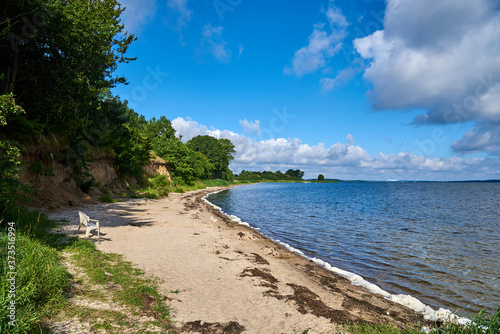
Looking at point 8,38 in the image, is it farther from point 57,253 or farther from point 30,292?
point 30,292

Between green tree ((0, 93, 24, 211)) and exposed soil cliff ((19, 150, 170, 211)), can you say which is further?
exposed soil cliff ((19, 150, 170, 211))

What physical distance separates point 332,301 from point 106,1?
93.8ft

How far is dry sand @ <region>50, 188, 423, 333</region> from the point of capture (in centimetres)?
583

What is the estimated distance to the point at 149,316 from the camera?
5.39 m

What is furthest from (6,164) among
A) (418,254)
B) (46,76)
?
(418,254)

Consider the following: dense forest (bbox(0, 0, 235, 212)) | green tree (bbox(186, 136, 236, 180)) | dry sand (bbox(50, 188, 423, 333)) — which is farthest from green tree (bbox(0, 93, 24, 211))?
green tree (bbox(186, 136, 236, 180))

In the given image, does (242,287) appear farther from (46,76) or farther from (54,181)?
(54,181)

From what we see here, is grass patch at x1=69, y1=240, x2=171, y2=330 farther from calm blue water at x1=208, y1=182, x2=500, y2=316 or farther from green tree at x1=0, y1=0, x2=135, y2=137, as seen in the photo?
green tree at x1=0, y1=0, x2=135, y2=137

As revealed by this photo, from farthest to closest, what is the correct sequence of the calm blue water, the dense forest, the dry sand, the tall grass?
the dense forest → the calm blue water → the dry sand → the tall grass

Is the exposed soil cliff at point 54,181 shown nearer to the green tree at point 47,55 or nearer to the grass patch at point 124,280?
the green tree at point 47,55

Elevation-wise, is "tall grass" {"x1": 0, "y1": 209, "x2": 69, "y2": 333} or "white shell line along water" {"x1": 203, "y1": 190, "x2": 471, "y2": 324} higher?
"tall grass" {"x1": 0, "y1": 209, "x2": 69, "y2": 333}

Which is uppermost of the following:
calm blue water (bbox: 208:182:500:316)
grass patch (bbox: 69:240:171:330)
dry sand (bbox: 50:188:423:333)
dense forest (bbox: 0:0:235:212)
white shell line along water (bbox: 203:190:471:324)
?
dense forest (bbox: 0:0:235:212)

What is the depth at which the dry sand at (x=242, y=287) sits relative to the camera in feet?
19.1

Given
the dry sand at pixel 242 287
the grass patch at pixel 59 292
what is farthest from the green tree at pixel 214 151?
the grass patch at pixel 59 292
